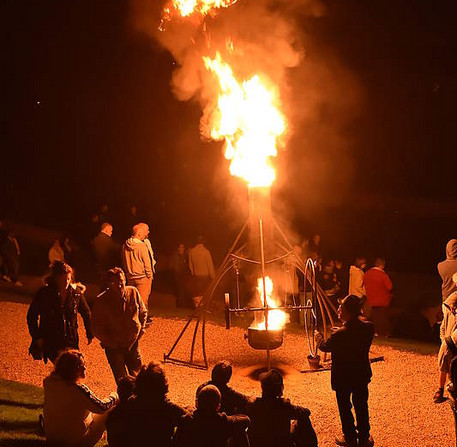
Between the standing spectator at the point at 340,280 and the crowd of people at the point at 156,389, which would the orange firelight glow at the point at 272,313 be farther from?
the standing spectator at the point at 340,280

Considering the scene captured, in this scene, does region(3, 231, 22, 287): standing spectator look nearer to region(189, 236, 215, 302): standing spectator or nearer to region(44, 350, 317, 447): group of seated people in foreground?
region(189, 236, 215, 302): standing spectator

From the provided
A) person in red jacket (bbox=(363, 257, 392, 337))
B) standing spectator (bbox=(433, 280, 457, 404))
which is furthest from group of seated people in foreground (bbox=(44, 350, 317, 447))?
person in red jacket (bbox=(363, 257, 392, 337))

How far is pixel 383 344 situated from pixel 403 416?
3.40 meters

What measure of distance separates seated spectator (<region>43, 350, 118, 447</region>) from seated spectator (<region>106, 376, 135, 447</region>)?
0.44 metres

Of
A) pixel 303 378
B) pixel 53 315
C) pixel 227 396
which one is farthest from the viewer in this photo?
pixel 303 378

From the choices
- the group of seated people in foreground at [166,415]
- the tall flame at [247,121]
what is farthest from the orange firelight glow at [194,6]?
the group of seated people in foreground at [166,415]

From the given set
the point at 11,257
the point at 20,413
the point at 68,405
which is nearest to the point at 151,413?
the point at 68,405

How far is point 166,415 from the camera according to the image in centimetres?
452

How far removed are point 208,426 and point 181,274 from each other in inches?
351

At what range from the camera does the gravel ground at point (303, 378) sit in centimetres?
636

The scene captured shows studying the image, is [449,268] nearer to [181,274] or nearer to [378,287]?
[378,287]

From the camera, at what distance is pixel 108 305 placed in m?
6.38

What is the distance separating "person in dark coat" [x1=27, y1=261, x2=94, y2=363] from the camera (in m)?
6.03

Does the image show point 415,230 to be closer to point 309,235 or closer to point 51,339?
point 309,235
